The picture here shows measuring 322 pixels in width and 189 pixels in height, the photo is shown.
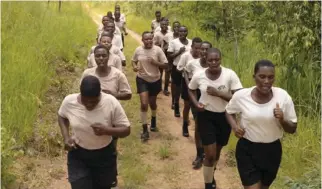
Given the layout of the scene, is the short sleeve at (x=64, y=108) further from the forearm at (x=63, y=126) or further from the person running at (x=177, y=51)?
the person running at (x=177, y=51)

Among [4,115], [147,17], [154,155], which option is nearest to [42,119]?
[4,115]

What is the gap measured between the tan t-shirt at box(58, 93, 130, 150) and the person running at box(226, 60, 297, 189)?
1156 millimetres

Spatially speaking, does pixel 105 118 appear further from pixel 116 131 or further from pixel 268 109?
pixel 268 109

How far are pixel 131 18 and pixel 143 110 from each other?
1814 cm

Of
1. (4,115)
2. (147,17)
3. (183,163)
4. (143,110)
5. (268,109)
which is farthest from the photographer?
(147,17)

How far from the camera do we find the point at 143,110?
770cm

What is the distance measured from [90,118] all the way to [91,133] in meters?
0.16

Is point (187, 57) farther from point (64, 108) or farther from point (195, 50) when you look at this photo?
point (64, 108)

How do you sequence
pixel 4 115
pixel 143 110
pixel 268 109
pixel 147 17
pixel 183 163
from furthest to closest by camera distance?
pixel 147 17, pixel 143 110, pixel 183 163, pixel 4 115, pixel 268 109

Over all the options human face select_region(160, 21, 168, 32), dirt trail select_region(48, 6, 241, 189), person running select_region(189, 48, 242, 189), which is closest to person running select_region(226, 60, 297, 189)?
person running select_region(189, 48, 242, 189)

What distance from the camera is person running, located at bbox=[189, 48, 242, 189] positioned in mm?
5242

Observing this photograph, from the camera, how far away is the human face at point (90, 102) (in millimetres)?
3907

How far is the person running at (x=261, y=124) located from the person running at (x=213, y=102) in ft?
2.99

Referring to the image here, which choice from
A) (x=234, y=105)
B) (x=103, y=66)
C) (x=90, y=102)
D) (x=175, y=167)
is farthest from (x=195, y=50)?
(x=90, y=102)
